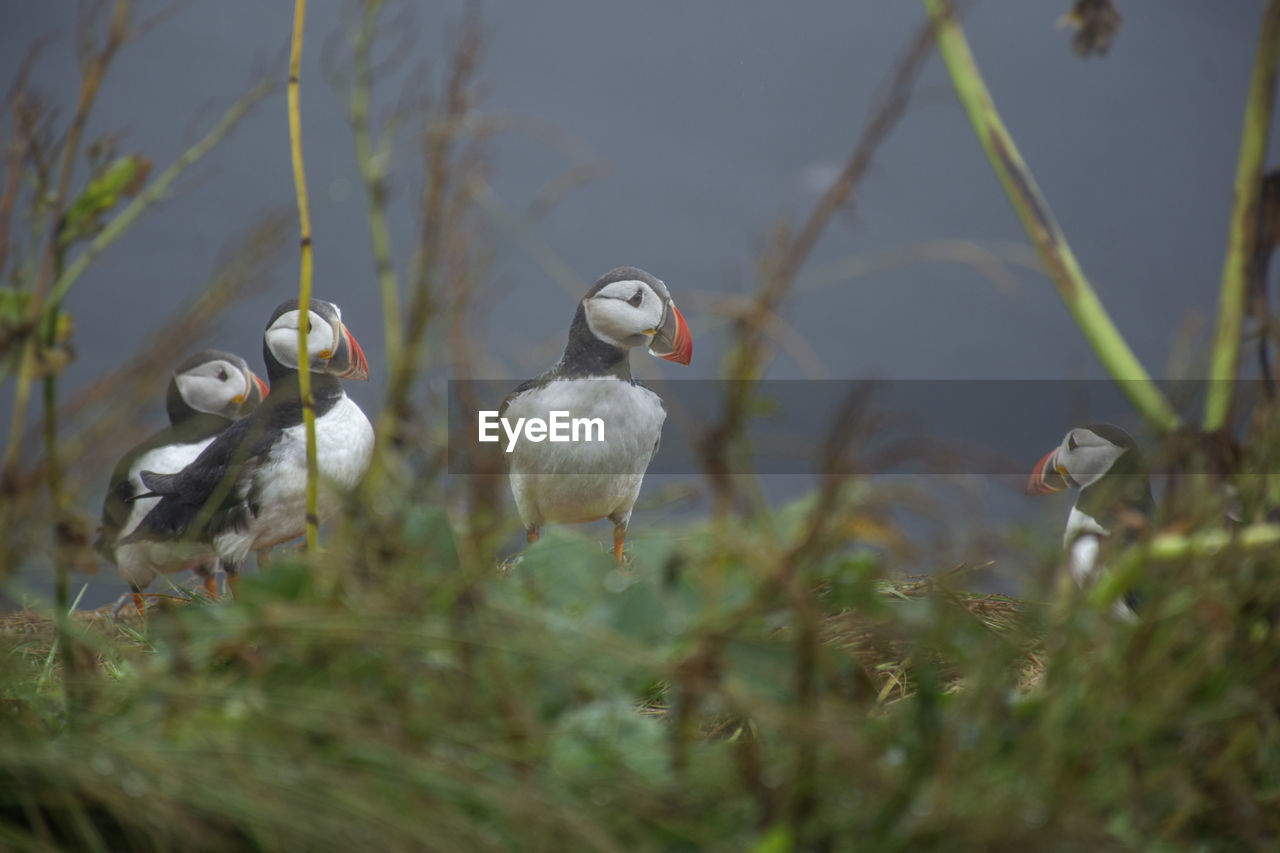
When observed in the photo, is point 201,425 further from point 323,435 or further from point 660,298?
point 660,298

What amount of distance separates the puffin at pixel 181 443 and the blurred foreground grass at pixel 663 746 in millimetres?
1690

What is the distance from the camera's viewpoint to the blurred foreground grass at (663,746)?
40 cm

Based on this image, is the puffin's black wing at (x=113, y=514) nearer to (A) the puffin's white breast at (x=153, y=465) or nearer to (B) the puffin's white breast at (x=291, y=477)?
(A) the puffin's white breast at (x=153, y=465)

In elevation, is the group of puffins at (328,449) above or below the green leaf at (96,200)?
below

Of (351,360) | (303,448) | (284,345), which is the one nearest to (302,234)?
(351,360)

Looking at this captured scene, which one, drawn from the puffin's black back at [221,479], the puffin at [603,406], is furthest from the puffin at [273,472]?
the puffin at [603,406]

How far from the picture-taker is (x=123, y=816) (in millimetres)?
469

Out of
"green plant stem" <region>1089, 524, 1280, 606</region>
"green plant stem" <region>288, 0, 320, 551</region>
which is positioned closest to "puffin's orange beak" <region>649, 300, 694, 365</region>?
"green plant stem" <region>288, 0, 320, 551</region>

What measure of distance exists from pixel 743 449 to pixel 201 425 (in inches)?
87.1

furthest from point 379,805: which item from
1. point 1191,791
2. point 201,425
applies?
point 201,425

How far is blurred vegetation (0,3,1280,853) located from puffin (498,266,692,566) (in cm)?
156

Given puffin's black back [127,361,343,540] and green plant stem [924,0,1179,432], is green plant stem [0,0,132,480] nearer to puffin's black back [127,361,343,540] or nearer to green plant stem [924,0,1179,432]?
green plant stem [924,0,1179,432]

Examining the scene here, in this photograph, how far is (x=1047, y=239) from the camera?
0.61 metres

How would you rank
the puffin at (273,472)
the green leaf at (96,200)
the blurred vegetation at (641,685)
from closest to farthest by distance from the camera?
1. the blurred vegetation at (641,685)
2. the green leaf at (96,200)
3. the puffin at (273,472)
